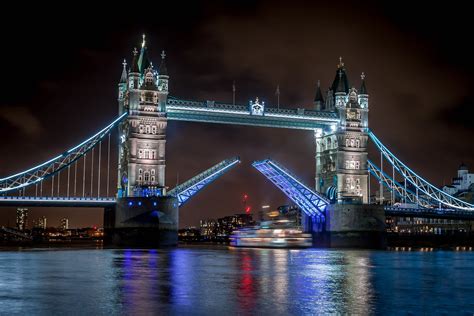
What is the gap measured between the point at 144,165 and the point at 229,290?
42.3 m

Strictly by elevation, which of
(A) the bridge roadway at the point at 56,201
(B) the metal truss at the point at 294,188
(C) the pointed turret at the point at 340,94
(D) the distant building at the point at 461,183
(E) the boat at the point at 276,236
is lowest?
(E) the boat at the point at 276,236

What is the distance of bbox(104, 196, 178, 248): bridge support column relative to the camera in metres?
61.5

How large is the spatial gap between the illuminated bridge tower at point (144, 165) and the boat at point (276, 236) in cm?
835

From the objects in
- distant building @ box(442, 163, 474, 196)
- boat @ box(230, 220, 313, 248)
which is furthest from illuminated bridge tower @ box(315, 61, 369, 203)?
distant building @ box(442, 163, 474, 196)

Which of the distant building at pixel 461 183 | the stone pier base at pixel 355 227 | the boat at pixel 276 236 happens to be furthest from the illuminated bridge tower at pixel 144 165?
the distant building at pixel 461 183

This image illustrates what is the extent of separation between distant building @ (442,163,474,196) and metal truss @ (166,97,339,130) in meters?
57.4

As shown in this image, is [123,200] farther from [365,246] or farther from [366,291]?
[366,291]

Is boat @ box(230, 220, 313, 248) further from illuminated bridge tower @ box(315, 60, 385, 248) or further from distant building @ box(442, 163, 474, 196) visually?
distant building @ box(442, 163, 474, 196)

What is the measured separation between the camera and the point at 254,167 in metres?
73.1

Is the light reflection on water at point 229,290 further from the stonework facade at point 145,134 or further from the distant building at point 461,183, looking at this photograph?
the distant building at point 461,183

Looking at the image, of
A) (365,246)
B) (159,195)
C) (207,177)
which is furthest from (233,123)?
(365,246)

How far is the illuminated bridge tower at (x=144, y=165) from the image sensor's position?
2430 inches

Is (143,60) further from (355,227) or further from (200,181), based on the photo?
(355,227)

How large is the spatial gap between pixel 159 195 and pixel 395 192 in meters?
26.7
